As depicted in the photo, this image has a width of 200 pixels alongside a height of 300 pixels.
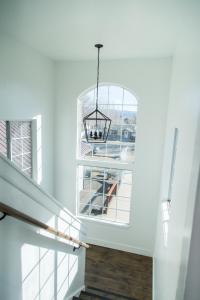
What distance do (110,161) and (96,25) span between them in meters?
2.50

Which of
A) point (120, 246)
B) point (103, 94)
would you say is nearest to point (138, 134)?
point (103, 94)

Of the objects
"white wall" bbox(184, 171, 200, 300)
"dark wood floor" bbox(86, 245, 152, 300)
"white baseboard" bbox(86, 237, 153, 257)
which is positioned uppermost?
"white wall" bbox(184, 171, 200, 300)

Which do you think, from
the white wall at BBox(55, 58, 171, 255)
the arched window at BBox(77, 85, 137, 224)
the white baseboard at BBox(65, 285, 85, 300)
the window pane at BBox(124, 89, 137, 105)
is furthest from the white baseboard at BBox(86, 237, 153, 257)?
the window pane at BBox(124, 89, 137, 105)

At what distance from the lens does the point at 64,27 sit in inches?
95.5

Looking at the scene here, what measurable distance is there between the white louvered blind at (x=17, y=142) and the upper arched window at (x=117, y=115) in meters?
1.14

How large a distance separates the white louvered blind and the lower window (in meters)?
1.19

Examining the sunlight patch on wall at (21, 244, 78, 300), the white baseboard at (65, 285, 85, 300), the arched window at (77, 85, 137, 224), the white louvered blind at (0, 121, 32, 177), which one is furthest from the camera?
the arched window at (77, 85, 137, 224)

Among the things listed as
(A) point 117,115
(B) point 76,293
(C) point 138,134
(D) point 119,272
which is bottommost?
(D) point 119,272

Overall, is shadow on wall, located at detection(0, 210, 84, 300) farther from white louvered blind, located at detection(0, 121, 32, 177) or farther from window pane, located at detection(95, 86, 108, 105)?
window pane, located at detection(95, 86, 108, 105)

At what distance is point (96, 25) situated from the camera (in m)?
2.36

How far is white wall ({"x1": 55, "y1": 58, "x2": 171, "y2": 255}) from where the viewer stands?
3.53 metres

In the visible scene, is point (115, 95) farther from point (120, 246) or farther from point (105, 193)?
point (120, 246)

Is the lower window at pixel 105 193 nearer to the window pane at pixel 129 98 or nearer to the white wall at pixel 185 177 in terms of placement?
the window pane at pixel 129 98

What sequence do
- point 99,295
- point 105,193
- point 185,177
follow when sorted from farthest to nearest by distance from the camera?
1. point 105,193
2. point 99,295
3. point 185,177
